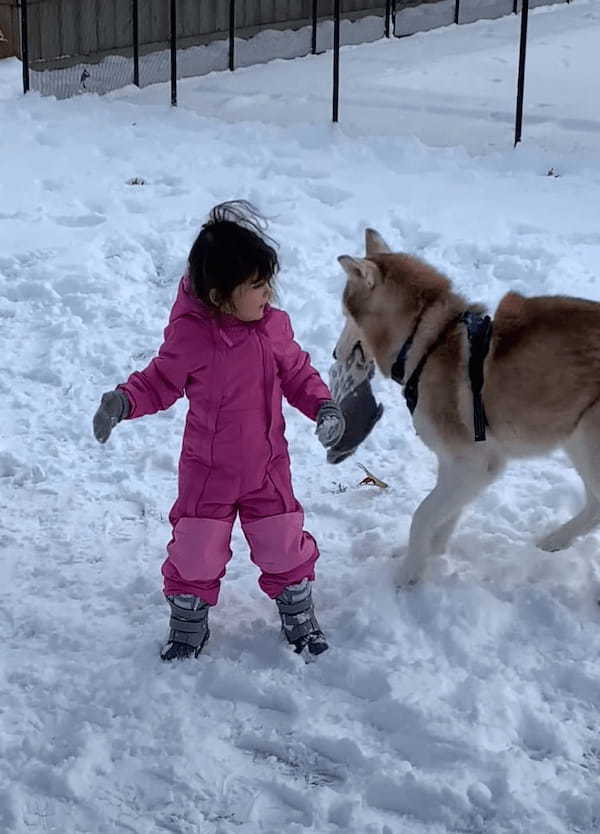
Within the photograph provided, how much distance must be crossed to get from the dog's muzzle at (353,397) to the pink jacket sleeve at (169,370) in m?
0.85

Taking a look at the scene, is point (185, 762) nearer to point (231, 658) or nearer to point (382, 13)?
point (231, 658)

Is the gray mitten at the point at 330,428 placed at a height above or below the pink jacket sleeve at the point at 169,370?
below

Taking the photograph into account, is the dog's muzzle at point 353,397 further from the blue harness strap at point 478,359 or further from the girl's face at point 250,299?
the girl's face at point 250,299

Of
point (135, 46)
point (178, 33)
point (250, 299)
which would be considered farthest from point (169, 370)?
point (178, 33)

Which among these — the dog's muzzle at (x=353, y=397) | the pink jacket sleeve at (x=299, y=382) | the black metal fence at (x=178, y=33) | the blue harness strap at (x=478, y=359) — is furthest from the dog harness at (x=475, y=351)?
the black metal fence at (x=178, y=33)

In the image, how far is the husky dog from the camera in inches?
150

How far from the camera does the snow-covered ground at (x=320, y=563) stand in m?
3.07

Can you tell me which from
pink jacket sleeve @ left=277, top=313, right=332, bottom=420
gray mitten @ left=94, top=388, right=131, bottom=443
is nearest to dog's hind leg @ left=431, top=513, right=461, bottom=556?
pink jacket sleeve @ left=277, top=313, right=332, bottom=420

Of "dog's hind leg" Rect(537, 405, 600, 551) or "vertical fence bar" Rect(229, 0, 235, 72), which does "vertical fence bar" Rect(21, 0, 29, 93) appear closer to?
"vertical fence bar" Rect(229, 0, 235, 72)

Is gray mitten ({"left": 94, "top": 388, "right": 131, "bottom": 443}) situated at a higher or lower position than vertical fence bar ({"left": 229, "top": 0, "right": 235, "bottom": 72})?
higher

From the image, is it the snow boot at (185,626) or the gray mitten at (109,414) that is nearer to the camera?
the gray mitten at (109,414)

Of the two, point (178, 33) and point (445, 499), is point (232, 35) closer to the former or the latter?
point (178, 33)

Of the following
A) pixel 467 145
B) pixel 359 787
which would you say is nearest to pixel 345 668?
pixel 359 787

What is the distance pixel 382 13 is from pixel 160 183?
6.87 meters
